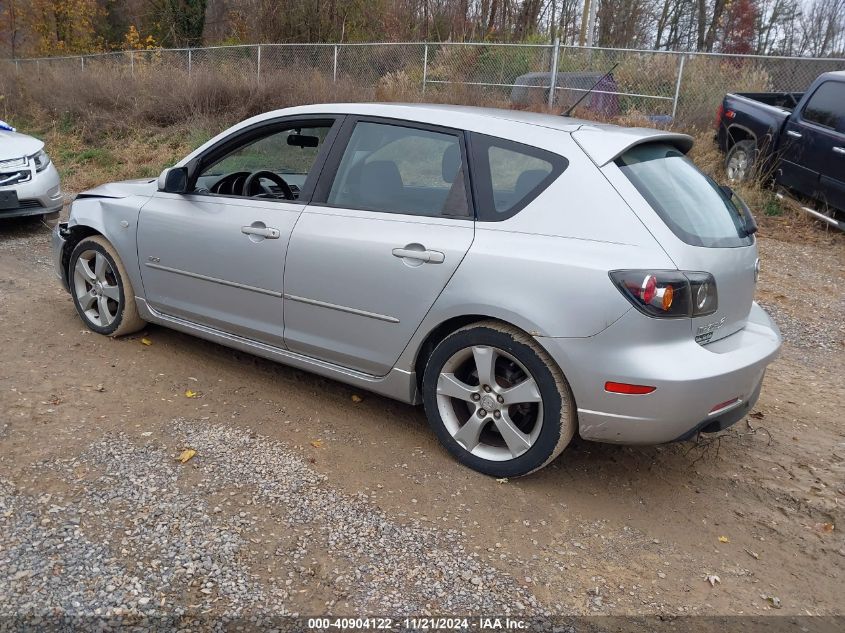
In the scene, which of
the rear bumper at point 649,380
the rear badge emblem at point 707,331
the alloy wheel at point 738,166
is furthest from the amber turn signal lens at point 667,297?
the alloy wheel at point 738,166

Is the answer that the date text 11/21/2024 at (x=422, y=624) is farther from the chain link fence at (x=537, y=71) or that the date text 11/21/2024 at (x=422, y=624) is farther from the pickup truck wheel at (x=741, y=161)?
the chain link fence at (x=537, y=71)

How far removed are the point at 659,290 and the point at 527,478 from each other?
1.16 m

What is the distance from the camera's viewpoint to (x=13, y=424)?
3.89m

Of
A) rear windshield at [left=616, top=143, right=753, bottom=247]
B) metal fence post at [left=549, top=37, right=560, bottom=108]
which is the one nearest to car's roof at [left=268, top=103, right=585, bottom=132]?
rear windshield at [left=616, top=143, right=753, bottom=247]

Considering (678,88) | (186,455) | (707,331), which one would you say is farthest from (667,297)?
(678,88)

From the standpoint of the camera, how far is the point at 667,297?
3076 mm

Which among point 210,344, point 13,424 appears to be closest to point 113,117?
point 210,344

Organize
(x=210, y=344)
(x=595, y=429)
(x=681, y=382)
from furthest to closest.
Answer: (x=210, y=344)
(x=595, y=429)
(x=681, y=382)

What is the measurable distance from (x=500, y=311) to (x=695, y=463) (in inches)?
57.9

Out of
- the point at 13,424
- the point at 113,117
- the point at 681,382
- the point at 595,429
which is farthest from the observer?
the point at 113,117

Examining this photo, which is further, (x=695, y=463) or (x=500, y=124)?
(x=695, y=463)

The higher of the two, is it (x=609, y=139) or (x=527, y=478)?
(x=609, y=139)

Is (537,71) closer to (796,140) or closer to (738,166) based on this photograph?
(738,166)

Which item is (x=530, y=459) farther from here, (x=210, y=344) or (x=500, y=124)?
(x=210, y=344)
